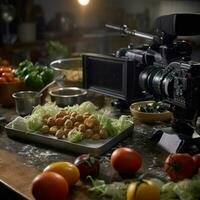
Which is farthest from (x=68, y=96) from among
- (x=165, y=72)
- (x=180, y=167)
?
(x=180, y=167)

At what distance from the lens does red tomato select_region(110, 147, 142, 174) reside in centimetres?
127

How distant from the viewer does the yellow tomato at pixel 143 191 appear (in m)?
1.04

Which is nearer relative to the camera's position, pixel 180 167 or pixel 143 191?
pixel 143 191

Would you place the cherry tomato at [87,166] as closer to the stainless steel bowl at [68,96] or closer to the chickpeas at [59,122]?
the chickpeas at [59,122]

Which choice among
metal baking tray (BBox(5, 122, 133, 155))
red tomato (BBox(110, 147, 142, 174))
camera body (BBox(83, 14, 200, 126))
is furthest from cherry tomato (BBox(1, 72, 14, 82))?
red tomato (BBox(110, 147, 142, 174))

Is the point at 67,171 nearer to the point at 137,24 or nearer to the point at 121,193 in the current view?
the point at 121,193

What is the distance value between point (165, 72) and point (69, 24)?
2980mm

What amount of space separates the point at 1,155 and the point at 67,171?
0.38m

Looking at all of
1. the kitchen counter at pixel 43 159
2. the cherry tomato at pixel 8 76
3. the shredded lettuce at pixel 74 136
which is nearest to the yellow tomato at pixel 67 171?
the kitchen counter at pixel 43 159

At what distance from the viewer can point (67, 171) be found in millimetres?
1192

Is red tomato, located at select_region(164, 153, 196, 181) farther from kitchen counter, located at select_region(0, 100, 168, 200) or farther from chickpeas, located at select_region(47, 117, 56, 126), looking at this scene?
chickpeas, located at select_region(47, 117, 56, 126)

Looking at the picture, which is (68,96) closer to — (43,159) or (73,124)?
(73,124)

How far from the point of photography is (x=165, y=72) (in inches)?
58.8

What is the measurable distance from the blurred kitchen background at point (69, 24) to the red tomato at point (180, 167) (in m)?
2.37
